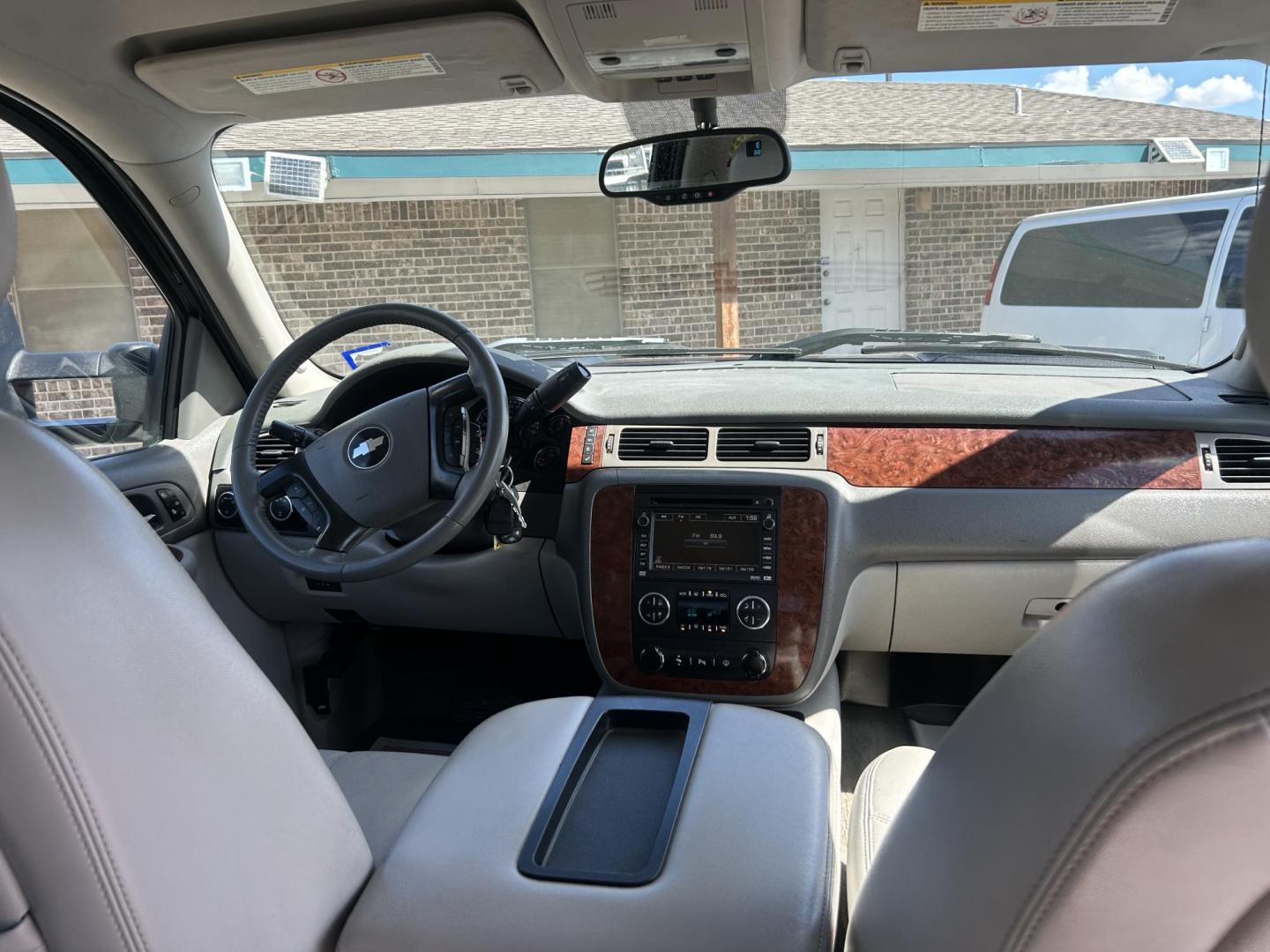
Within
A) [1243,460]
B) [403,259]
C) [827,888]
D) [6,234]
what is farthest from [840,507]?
[403,259]

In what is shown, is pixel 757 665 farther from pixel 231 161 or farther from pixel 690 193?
pixel 231 161

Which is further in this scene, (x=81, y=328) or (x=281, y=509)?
(x=81, y=328)

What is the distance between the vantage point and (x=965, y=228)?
144 inches

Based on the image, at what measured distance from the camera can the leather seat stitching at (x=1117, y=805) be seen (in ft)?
2.16

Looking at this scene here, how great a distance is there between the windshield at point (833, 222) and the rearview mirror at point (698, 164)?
0.03 metres

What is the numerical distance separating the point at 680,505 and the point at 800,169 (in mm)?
1439

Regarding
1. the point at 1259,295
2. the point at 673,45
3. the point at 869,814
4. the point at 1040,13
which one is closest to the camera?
the point at 1259,295

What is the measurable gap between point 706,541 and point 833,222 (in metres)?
1.50

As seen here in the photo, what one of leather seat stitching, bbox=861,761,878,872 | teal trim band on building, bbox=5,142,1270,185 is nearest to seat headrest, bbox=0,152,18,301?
leather seat stitching, bbox=861,761,878,872

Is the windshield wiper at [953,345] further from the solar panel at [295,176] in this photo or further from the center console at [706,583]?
the solar panel at [295,176]

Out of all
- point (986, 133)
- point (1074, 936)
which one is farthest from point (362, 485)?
point (986, 133)

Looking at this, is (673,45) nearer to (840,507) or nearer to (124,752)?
(840,507)

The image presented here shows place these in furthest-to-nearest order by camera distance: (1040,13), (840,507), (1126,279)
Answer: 1. (1126,279)
2. (840,507)
3. (1040,13)

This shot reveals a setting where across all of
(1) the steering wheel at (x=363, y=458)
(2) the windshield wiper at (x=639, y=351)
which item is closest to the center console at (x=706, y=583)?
(1) the steering wheel at (x=363, y=458)
